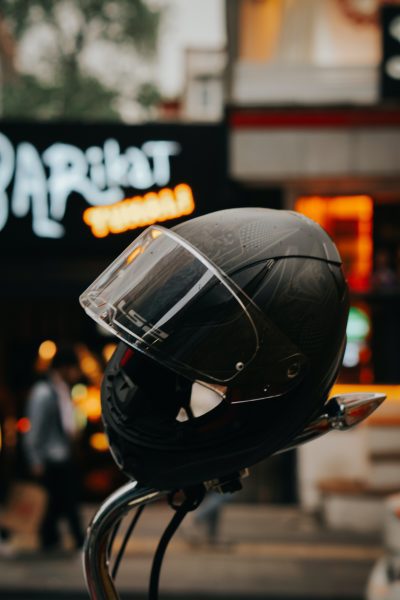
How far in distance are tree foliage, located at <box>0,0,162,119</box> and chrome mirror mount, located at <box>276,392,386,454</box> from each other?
29.4 m

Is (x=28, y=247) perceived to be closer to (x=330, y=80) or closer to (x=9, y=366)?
(x=330, y=80)

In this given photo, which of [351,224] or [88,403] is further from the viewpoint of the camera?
[88,403]

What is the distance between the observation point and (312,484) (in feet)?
37.8

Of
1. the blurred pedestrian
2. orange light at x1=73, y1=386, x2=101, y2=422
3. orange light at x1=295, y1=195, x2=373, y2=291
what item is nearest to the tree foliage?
orange light at x1=73, y1=386, x2=101, y2=422

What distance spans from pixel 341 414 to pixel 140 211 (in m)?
9.97

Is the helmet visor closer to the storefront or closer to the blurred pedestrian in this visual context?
the blurred pedestrian

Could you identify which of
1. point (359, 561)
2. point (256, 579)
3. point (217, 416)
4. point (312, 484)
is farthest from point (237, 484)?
point (312, 484)

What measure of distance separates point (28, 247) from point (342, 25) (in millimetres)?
4678

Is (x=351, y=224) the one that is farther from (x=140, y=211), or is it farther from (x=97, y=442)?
(x=97, y=442)

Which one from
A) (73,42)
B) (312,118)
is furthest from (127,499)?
(73,42)

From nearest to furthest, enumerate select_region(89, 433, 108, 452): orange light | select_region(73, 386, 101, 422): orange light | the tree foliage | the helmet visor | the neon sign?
1. the helmet visor
2. the neon sign
3. select_region(89, 433, 108, 452): orange light
4. select_region(73, 386, 101, 422): orange light
5. the tree foliage

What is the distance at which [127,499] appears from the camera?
1679mm

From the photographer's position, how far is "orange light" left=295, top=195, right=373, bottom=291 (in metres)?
11.8

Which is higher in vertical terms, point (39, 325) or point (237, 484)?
point (237, 484)
